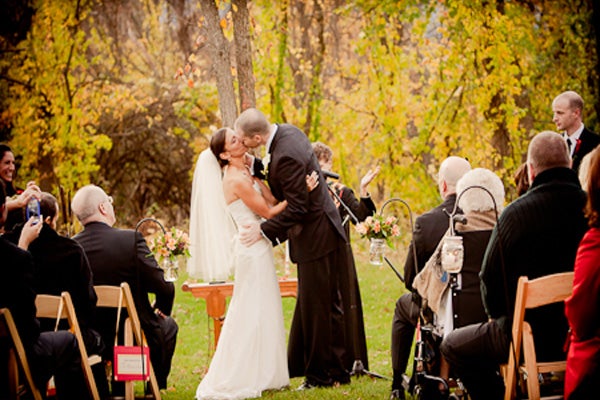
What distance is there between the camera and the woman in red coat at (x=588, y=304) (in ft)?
12.1

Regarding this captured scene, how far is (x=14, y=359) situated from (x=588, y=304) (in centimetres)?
292

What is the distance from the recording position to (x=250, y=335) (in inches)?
244

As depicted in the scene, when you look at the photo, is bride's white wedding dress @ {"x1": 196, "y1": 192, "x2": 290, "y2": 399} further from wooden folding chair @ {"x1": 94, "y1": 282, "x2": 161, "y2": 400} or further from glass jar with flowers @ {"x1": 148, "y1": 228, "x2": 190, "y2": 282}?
wooden folding chair @ {"x1": 94, "y1": 282, "x2": 161, "y2": 400}

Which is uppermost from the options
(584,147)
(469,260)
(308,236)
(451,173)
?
(584,147)

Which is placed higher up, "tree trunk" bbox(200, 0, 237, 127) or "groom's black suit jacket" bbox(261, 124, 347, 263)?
"tree trunk" bbox(200, 0, 237, 127)

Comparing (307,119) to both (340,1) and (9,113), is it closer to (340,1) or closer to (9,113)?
(340,1)

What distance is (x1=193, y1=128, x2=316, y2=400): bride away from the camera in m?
6.12

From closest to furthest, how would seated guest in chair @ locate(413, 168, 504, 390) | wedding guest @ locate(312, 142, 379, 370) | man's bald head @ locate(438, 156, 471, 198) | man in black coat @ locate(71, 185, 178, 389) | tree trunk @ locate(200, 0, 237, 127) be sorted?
seated guest in chair @ locate(413, 168, 504, 390)
man's bald head @ locate(438, 156, 471, 198)
man in black coat @ locate(71, 185, 178, 389)
wedding guest @ locate(312, 142, 379, 370)
tree trunk @ locate(200, 0, 237, 127)

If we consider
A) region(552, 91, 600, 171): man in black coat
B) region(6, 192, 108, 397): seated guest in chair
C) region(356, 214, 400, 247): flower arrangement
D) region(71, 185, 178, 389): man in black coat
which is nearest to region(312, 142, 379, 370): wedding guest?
A: region(356, 214, 400, 247): flower arrangement

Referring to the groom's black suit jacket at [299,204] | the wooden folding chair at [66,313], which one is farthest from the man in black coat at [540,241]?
the wooden folding chair at [66,313]

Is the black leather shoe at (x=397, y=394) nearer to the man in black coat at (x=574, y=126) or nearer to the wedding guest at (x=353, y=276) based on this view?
the wedding guest at (x=353, y=276)

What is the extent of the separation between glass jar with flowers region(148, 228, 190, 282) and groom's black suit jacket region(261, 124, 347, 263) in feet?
2.29

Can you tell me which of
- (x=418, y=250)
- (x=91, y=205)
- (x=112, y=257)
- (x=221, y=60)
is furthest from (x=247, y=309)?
(x=221, y=60)

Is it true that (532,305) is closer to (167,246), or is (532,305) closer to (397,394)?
(397,394)
